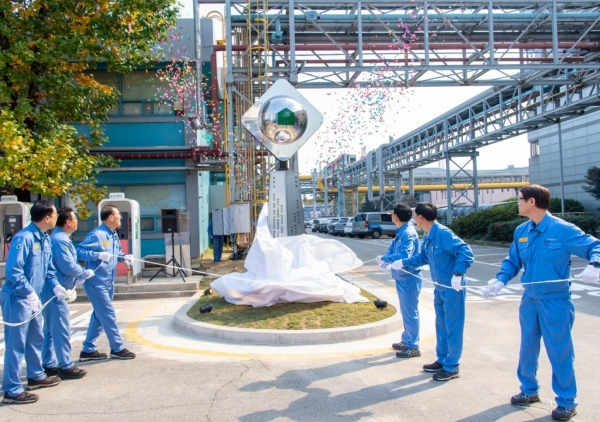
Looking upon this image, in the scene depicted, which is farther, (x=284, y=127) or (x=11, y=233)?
(x=11, y=233)

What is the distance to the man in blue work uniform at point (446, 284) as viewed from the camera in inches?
218

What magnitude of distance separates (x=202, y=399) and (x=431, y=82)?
15.0 metres

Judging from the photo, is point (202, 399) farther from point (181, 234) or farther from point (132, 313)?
point (181, 234)

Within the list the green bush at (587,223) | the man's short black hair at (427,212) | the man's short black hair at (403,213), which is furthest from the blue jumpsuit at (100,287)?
the green bush at (587,223)

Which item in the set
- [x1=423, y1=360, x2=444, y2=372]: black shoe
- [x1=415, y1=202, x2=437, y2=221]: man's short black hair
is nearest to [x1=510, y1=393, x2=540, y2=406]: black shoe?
[x1=423, y1=360, x2=444, y2=372]: black shoe

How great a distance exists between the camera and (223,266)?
599 inches

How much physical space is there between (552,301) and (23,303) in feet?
16.7

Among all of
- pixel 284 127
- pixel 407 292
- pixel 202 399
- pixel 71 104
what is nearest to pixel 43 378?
pixel 202 399

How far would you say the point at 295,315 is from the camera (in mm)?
7957

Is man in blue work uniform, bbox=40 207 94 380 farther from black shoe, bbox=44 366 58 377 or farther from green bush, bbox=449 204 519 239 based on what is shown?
green bush, bbox=449 204 519 239

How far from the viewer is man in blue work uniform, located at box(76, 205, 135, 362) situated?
652 centimetres

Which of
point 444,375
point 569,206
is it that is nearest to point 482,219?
point 569,206

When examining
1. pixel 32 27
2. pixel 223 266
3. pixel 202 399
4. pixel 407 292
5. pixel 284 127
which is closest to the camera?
pixel 202 399

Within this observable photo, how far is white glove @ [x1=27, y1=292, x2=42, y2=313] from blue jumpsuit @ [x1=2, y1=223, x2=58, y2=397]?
3cm
